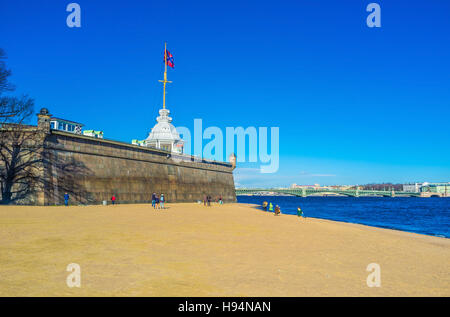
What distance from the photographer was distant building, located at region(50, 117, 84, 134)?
37884mm

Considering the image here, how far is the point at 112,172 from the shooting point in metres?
33.7

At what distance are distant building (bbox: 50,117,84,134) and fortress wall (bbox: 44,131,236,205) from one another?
329 inches

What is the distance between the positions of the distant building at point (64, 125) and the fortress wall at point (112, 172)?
8348 millimetres

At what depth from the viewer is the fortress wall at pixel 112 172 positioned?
28.0m

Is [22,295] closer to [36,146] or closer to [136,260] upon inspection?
[136,260]

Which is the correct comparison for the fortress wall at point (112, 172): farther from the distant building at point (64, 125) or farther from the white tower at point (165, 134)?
the distant building at point (64, 125)

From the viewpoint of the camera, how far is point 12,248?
31.5 feet

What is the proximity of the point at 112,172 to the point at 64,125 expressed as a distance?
11930 millimetres

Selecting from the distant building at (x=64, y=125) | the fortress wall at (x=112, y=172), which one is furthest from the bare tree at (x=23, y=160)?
the distant building at (x=64, y=125)

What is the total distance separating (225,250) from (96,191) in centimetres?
2428

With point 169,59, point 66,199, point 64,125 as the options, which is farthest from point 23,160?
point 169,59
